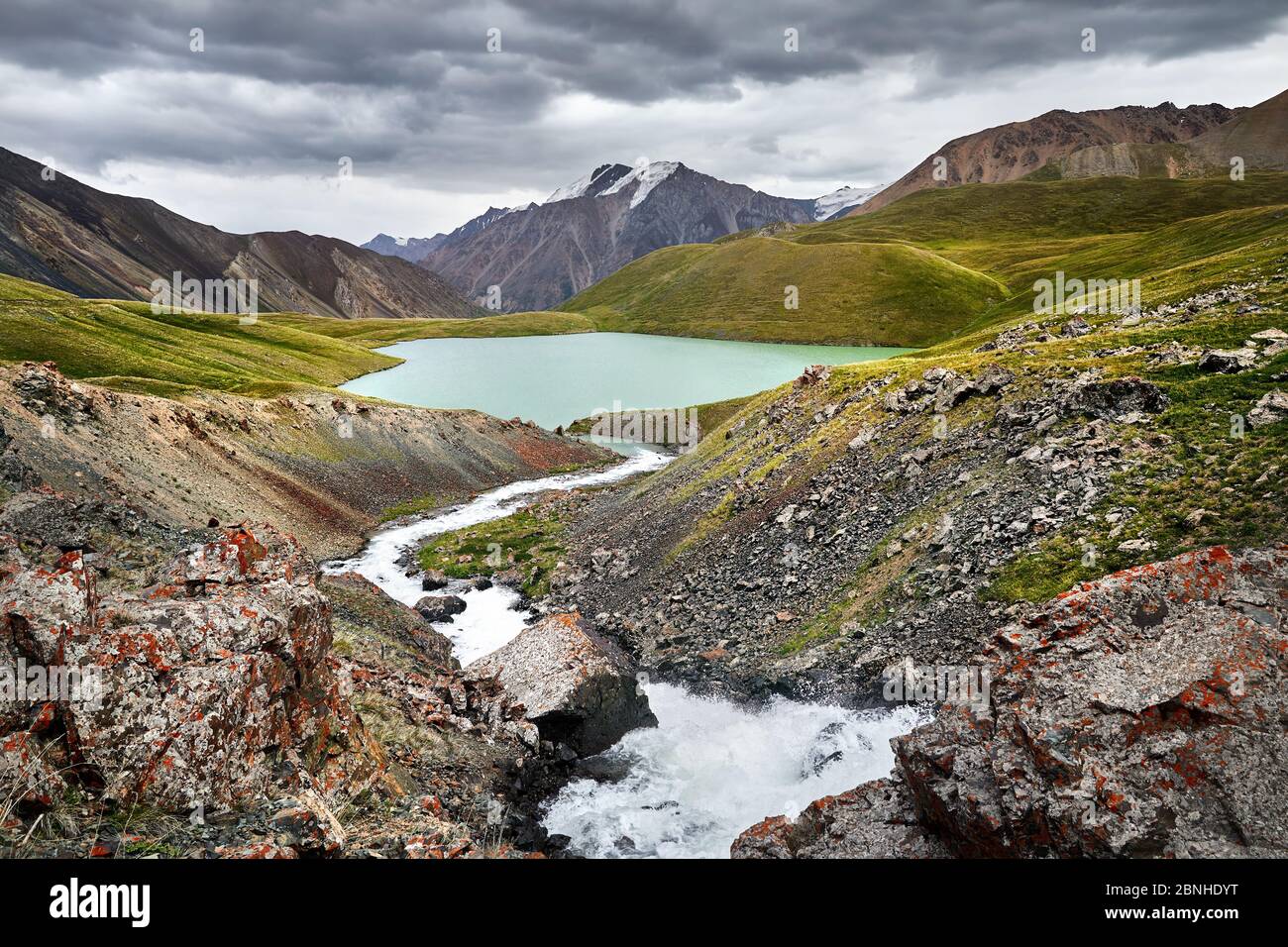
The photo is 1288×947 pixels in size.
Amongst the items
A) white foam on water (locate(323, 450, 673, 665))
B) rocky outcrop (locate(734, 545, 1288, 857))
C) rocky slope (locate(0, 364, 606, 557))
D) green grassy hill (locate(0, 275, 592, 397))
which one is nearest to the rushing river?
rocky outcrop (locate(734, 545, 1288, 857))

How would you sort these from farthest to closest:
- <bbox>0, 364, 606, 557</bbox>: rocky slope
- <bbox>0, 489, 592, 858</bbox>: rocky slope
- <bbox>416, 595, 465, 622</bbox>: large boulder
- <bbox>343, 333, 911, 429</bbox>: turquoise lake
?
<bbox>343, 333, 911, 429</bbox>: turquoise lake → <bbox>0, 364, 606, 557</bbox>: rocky slope → <bbox>416, 595, 465, 622</bbox>: large boulder → <bbox>0, 489, 592, 858</bbox>: rocky slope

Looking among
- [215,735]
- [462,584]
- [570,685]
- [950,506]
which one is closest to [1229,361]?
[950,506]

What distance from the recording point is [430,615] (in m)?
38.8

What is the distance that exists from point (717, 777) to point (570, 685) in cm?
609

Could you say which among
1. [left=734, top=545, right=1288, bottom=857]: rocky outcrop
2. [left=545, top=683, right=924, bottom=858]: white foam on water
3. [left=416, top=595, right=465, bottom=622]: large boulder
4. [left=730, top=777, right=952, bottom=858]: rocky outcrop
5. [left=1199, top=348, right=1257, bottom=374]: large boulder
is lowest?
[left=545, top=683, right=924, bottom=858]: white foam on water

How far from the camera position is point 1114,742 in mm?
12180

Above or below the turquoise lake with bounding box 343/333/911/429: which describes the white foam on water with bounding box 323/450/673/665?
below

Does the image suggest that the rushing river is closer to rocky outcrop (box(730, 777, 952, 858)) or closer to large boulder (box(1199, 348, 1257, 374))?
rocky outcrop (box(730, 777, 952, 858))

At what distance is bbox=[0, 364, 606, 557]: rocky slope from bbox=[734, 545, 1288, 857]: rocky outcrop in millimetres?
39617

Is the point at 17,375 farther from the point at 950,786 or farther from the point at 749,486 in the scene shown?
the point at 950,786

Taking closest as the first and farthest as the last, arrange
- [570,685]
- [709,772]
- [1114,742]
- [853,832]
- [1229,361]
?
[1114,742] → [853,832] → [709,772] → [570,685] → [1229,361]

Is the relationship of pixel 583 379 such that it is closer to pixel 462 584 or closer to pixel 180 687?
pixel 462 584

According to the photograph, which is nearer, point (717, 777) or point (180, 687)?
point (180, 687)

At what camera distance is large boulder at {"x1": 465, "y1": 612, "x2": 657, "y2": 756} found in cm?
2420
